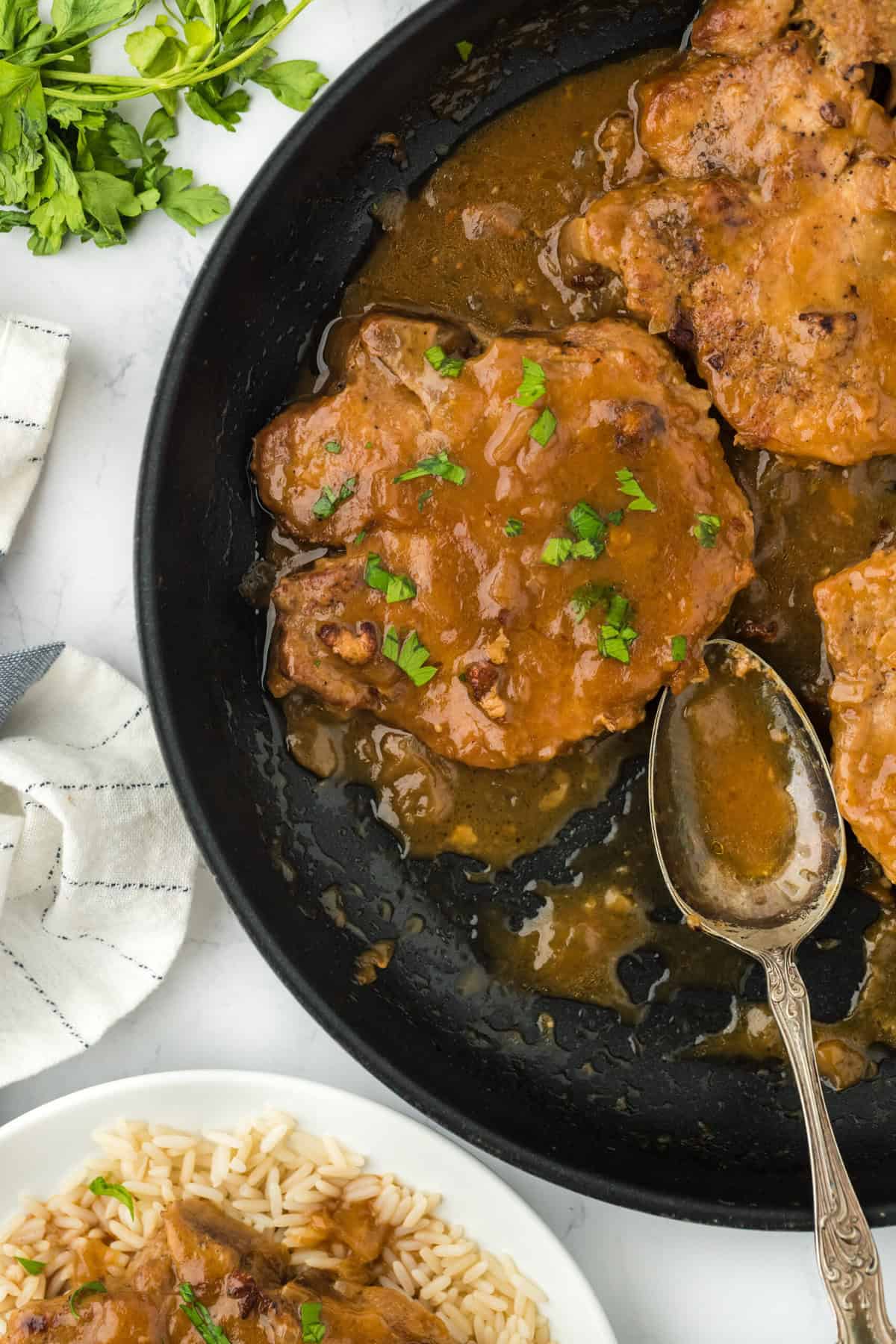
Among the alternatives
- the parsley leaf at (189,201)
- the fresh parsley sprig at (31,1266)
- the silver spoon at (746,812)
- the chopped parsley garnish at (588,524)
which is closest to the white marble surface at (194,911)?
the parsley leaf at (189,201)

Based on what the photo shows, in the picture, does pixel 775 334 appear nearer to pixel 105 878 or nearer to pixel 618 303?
pixel 618 303

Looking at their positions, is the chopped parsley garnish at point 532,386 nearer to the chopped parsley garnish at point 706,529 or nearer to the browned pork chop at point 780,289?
the browned pork chop at point 780,289

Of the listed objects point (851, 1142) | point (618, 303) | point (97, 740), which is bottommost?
point (851, 1142)

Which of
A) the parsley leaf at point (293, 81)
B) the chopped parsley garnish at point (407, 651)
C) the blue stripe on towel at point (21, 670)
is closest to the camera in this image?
the chopped parsley garnish at point (407, 651)

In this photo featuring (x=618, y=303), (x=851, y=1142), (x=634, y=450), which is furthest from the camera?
(x=851, y=1142)

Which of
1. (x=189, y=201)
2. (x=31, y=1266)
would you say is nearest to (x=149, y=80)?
(x=189, y=201)

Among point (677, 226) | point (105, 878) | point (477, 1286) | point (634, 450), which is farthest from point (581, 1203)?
point (677, 226)
